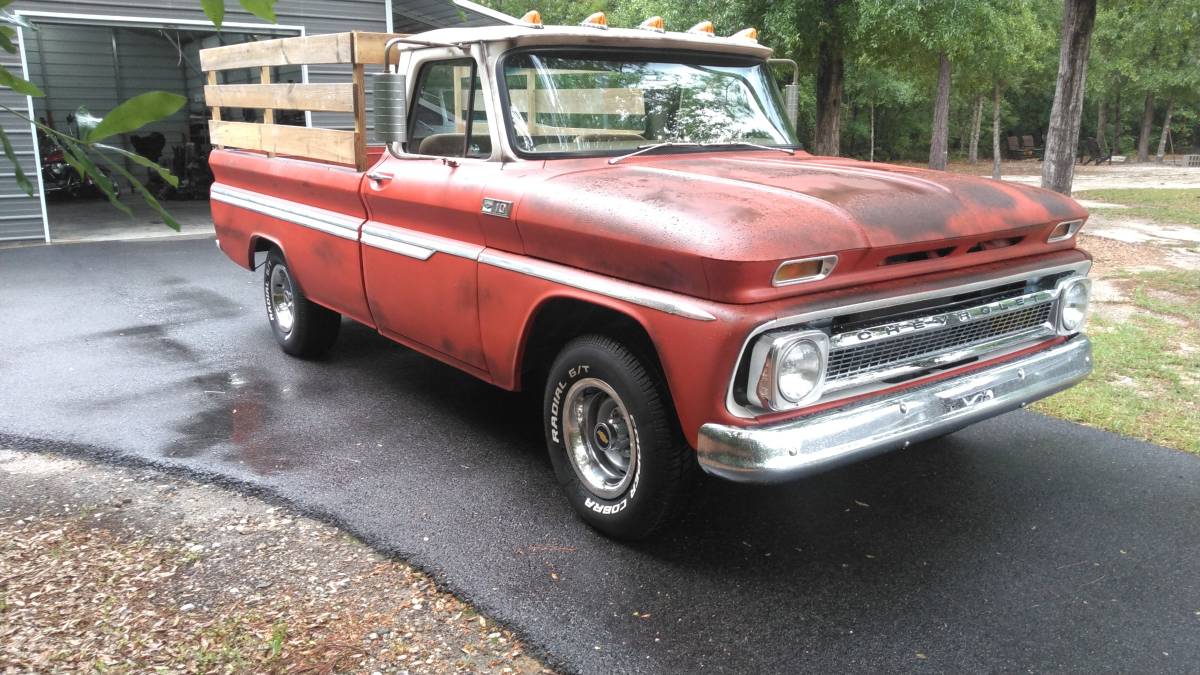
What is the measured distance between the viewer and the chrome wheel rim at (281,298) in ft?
19.5

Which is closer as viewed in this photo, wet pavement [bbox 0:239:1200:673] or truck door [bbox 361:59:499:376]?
wet pavement [bbox 0:239:1200:673]

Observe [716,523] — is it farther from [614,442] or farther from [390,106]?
[390,106]

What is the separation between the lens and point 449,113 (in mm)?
4371

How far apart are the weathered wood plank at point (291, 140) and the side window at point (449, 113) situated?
0.44 meters

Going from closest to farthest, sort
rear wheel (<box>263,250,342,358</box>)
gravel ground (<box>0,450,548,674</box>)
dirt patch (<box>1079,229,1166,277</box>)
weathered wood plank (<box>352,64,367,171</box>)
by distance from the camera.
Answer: gravel ground (<box>0,450,548,674</box>) → weathered wood plank (<box>352,64,367,171</box>) → rear wheel (<box>263,250,342,358</box>) → dirt patch (<box>1079,229,1166,277</box>)

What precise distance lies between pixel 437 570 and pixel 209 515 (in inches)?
45.3

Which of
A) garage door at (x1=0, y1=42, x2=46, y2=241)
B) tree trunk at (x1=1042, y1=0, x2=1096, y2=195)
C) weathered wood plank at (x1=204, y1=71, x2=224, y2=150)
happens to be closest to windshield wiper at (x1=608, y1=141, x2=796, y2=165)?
weathered wood plank at (x1=204, y1=71, x2=224, y2=150)

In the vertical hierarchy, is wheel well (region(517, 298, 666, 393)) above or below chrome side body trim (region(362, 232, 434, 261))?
below

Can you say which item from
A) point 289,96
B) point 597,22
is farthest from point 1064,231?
point 289,96

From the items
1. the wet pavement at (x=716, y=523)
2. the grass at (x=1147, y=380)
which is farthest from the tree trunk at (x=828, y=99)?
the wet pavement at (x=716, y=523)

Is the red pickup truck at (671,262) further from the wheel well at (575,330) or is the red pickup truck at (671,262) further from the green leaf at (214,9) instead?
the green leaf at (214,9)

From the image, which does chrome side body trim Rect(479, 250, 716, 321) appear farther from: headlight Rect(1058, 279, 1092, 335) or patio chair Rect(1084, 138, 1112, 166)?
patio chair Rect(1084, 138, 1112, 166)

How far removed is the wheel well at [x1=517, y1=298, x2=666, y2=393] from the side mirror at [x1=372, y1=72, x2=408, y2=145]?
1.22 meters

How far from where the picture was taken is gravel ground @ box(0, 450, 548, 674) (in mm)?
2832
